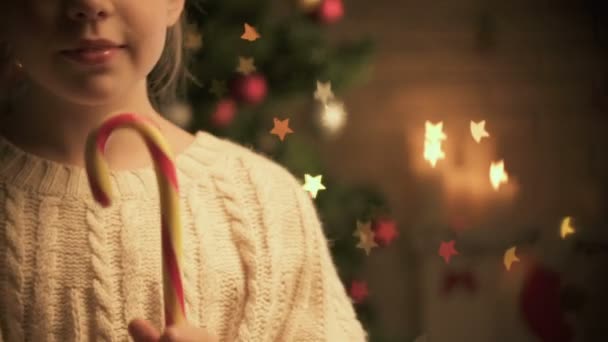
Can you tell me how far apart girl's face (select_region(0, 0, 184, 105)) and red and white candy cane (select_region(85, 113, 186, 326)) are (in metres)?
0.11

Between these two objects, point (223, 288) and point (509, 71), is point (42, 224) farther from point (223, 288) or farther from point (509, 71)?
point (509, 71)

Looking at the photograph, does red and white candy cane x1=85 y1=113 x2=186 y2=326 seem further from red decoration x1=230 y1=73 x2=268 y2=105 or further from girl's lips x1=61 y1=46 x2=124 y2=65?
red decoration x1=230 y1=73 x2=268 y2=105

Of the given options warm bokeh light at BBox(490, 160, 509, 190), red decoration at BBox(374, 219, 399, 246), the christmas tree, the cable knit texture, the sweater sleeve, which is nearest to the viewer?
the cable knit texture

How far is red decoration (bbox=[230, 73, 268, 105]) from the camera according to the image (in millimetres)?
1503

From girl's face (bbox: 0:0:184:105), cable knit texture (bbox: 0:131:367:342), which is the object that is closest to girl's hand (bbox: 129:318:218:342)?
cable knit texture (bbox: 0:131:367:342)

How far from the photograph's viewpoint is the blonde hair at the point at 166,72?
3.13 feet

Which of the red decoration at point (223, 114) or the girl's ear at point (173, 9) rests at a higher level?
the red decoration at point (223, 114)

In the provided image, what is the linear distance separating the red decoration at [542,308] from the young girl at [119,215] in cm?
157

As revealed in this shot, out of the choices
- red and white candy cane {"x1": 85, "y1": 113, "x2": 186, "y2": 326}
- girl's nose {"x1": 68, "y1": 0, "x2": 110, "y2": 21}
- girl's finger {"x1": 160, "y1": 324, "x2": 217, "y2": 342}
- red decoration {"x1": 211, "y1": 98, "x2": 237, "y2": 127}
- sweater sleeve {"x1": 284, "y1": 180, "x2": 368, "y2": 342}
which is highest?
red decoration {"x1": 211, "y1": 98, "x2": 237, "y2": 127}

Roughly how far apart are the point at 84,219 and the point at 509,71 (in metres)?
1.91

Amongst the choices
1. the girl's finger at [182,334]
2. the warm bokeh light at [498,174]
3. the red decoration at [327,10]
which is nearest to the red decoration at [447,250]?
the warm bokeh light at [498,174]

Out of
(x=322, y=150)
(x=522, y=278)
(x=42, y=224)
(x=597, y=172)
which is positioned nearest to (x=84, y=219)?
(x=42, y=224)

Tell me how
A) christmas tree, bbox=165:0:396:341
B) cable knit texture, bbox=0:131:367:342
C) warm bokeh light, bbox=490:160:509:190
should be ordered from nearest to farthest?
cable knit texture, bbox=0:131:367:342 → christmas tree, bbox=165:0:396:341 → warm bokeh light, bbox=490:160:509:190

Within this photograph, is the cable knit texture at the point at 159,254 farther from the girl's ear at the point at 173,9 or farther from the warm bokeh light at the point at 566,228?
the warm bokeh light at the point at 566,228
